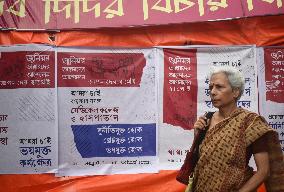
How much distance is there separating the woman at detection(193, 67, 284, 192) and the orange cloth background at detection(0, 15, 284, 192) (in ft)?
4.94

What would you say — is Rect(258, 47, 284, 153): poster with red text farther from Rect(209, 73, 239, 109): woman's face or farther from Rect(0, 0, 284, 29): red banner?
Rect(209, 73, 239, 109): woman's face

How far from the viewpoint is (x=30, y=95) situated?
4.12 meters

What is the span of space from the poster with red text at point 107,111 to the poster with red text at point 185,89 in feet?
0.38

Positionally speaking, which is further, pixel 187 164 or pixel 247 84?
pixel 247 84

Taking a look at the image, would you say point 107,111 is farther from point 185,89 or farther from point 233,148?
point 233,148

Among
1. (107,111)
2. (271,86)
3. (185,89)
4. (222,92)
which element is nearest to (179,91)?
(185,89)

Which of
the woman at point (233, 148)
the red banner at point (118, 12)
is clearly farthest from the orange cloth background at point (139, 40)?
the woman at point (233, 148)

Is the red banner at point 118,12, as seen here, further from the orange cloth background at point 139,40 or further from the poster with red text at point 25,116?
the poster with red text at point 25,116

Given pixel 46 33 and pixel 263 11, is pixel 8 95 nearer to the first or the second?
pixel 46 33

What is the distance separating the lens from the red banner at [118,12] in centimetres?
415

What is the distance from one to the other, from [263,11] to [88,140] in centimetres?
234

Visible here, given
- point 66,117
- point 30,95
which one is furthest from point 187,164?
point 30,95

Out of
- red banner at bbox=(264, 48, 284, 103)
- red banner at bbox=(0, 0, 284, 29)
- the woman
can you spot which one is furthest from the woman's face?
red banner at bbox=(264, 48, 284, 103)

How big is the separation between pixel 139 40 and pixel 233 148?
200 centimetres
